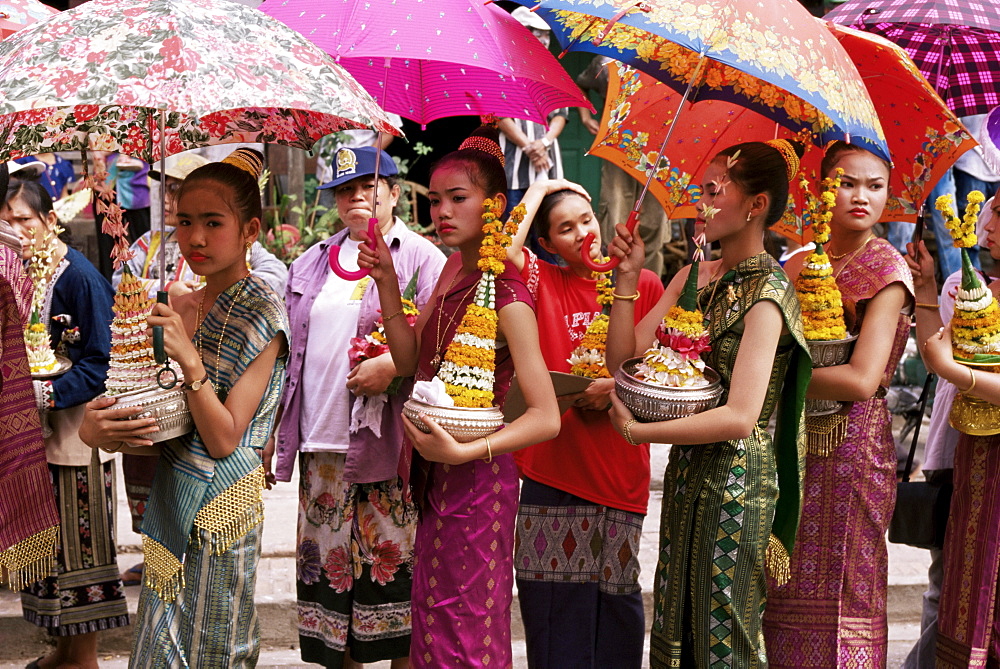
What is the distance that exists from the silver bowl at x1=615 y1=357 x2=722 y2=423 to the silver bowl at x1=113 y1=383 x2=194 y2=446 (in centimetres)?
131

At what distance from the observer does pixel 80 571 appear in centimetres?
441

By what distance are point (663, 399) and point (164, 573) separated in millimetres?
1576

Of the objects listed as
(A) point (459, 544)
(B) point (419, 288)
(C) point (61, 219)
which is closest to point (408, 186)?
(C) point (61, 219)

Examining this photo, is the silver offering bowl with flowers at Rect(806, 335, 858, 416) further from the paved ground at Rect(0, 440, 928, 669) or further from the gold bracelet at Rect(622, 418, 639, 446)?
the paved ground at Rect(0, 440, 928, 669)

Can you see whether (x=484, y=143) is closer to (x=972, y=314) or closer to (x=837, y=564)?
(x=972, y=314)

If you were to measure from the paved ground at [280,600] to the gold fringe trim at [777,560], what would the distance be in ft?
6.23

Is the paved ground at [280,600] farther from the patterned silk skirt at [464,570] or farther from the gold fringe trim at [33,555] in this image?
the patterned silk skirt at [464,570]

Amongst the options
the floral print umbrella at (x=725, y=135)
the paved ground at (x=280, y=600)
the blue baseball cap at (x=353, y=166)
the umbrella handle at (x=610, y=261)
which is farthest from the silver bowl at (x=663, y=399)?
the paved ground at (x=280, y=600)

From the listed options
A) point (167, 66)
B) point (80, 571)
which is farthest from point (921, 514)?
point (80, 571)

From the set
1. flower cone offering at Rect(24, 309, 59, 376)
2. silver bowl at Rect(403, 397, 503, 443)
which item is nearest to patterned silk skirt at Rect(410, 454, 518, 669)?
silver bowl at Rect(403, 397, 503, 443)

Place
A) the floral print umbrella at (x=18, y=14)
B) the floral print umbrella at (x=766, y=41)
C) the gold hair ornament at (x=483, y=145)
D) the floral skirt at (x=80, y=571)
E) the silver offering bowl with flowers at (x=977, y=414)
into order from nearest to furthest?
the floral print umbrella at (x=766, y=41) < the gold hair ornament at (x=483, y=145) < the silver offering bowl with flowers at (x=977, y=414) < the floral print umbrella at (x=18, y=14) < the floral skirt at (x=80, y=571)

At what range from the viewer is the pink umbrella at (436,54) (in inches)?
125

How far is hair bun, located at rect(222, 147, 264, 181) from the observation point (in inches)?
132

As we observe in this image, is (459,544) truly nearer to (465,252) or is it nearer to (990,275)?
(465,252)
